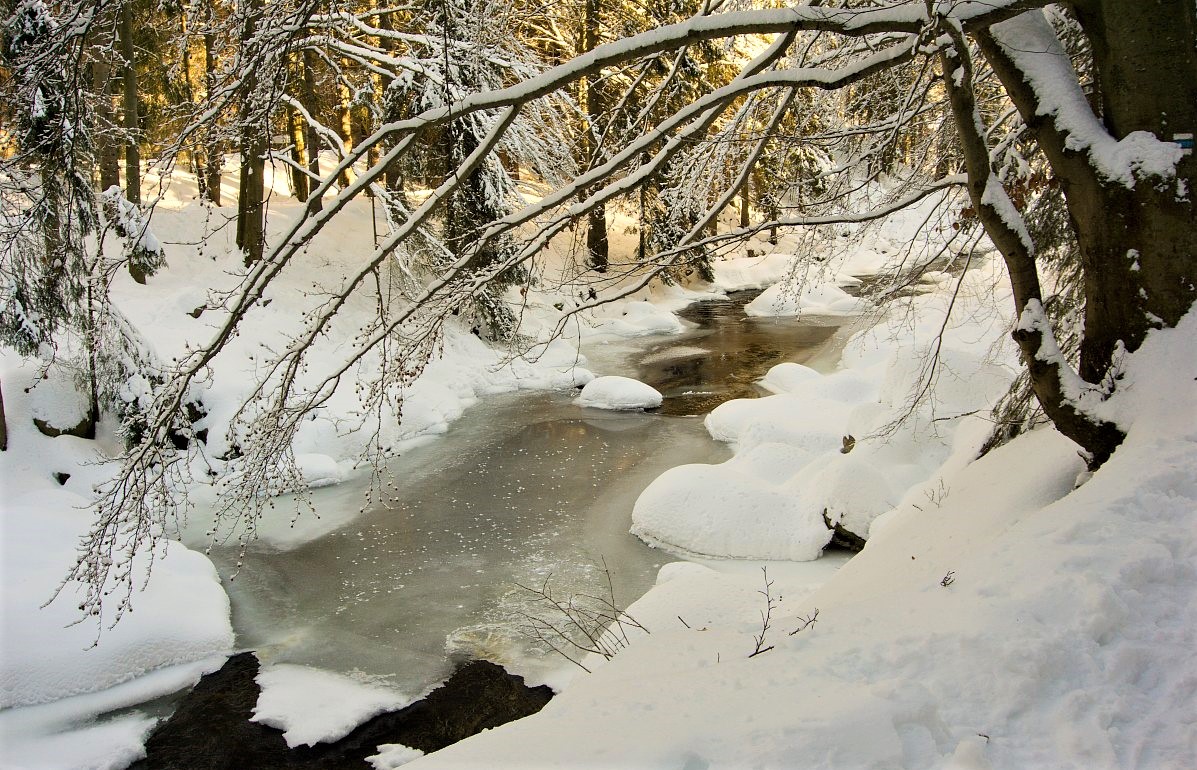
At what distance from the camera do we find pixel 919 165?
606 centimetres

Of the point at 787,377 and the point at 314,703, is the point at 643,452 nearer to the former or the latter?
the point at 787,377

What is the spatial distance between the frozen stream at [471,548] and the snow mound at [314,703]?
0.66ft

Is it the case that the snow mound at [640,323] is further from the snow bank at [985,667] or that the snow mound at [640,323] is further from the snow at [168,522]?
the snow bank at [985,667]

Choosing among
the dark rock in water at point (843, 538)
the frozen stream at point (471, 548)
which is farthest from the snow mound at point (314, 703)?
the dark rock in water at point (843, 538)

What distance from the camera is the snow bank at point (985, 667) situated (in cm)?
244

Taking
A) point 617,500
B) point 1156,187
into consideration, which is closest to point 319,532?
point 617,500

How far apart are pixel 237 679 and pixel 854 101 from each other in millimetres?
7057

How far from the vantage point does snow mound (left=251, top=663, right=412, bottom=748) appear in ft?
20.0

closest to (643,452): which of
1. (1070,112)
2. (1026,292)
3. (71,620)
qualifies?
(71,620)

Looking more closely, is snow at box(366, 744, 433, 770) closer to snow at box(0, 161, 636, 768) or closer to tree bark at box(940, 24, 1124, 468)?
snow at box(0, 161, 636, 768)

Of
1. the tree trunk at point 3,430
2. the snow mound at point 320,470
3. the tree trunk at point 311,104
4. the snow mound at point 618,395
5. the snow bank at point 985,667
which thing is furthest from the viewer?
the snow mound at point 618,395

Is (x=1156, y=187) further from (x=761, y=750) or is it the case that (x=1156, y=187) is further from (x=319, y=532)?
(x=319, y=532)

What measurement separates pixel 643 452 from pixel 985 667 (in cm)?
976

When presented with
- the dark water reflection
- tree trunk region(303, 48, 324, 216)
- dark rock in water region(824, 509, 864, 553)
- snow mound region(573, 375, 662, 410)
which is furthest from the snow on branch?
snow mound region(573, 375, 662, 410)
